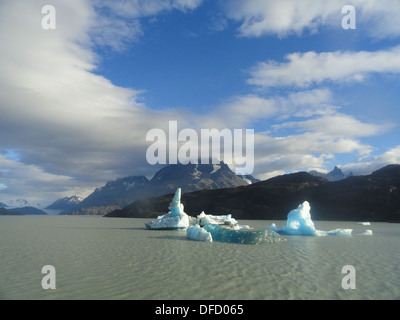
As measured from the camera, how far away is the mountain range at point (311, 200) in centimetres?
10956

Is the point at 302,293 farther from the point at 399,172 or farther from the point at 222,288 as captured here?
the point at 399,172

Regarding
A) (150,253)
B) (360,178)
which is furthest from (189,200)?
(150,253)

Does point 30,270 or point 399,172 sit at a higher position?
point 399,172

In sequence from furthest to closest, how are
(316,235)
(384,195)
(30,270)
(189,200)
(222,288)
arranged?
(189,200)
(384,195)
(316,235)
(30,270)
(222,288)

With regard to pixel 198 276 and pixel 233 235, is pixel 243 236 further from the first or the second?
pixel 198 276

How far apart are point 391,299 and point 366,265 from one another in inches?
243

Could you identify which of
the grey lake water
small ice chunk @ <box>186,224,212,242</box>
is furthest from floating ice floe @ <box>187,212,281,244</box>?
the grey lake water

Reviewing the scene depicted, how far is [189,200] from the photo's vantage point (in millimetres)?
158500

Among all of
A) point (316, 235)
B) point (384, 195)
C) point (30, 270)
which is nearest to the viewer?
point (30, 270)

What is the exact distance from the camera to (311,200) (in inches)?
5059

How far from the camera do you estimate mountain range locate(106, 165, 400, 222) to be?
110m

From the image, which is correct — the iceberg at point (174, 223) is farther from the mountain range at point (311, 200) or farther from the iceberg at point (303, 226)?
the mountain range at point (311, 200)
